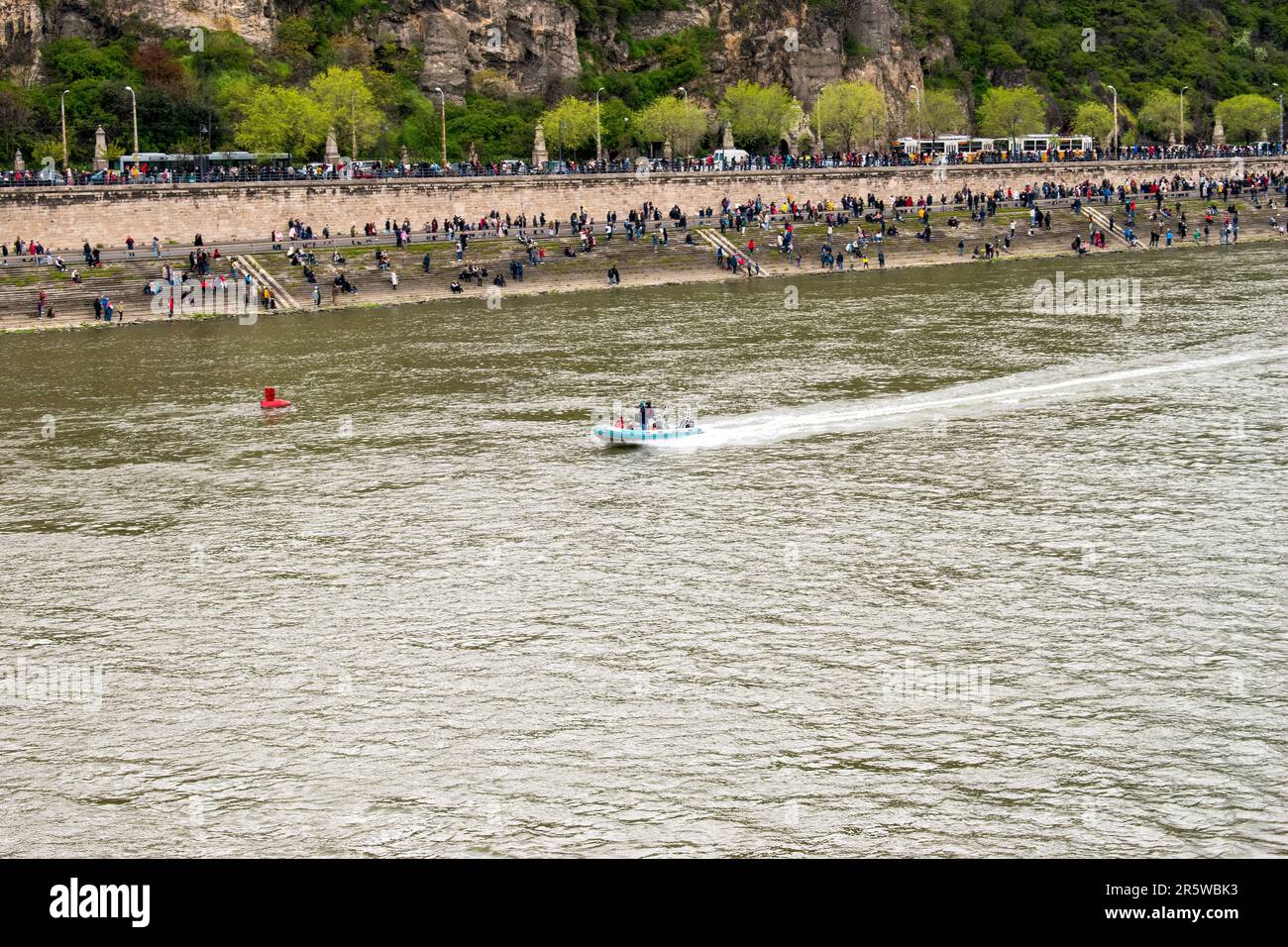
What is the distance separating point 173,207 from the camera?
85.1m

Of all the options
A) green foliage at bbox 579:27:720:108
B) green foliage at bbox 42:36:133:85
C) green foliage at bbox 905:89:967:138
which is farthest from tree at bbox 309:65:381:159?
green foliage at bbox 905:89:967:138

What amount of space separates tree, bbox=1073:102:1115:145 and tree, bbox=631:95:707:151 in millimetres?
40012

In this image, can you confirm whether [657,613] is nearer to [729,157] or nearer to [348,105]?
[348,105]

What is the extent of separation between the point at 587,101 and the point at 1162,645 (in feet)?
330

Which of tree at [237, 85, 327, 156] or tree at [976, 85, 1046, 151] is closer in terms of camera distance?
tree at [237, 85, 327, 156]

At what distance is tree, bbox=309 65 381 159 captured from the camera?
342 feet

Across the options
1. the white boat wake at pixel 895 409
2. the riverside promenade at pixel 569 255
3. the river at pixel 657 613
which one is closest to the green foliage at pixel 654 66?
the riverside promenade at pixel 569 255

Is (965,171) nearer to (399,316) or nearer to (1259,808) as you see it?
(399,316)

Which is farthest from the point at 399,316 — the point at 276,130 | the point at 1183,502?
the point at 1183,502

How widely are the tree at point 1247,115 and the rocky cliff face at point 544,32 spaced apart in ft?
84.8
